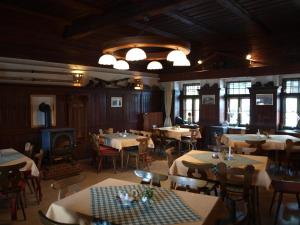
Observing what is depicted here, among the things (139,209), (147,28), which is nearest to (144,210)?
(139,209)

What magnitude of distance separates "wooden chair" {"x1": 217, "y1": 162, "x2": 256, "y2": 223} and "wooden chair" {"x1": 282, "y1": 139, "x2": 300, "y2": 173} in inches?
100

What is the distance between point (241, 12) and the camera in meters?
5.73

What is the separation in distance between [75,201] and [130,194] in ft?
1.84

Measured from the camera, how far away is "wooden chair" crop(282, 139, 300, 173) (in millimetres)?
5761

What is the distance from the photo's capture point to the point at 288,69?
276 inches

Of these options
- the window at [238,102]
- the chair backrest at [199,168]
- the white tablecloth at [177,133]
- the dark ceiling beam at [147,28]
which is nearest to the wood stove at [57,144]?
the white tablecloth at [177,133]

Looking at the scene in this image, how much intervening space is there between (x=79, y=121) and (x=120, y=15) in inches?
153

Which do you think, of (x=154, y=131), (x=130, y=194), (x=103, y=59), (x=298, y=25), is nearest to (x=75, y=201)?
(x=130, y=194)

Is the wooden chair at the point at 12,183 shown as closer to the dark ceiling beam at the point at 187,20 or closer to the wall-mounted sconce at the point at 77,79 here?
the wall-mounted sconce at the point at 77,79

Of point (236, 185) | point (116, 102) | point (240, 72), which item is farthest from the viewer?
point (116, 102)

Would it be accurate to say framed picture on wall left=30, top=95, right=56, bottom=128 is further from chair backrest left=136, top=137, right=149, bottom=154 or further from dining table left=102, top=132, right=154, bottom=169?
chair backrest left=136, top=137, right=149, bottom=154

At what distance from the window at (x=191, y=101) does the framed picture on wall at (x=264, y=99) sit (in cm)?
253

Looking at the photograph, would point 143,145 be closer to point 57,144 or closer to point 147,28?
point 57,144

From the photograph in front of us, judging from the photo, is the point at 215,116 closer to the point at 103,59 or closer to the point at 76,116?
the point at 76,116
